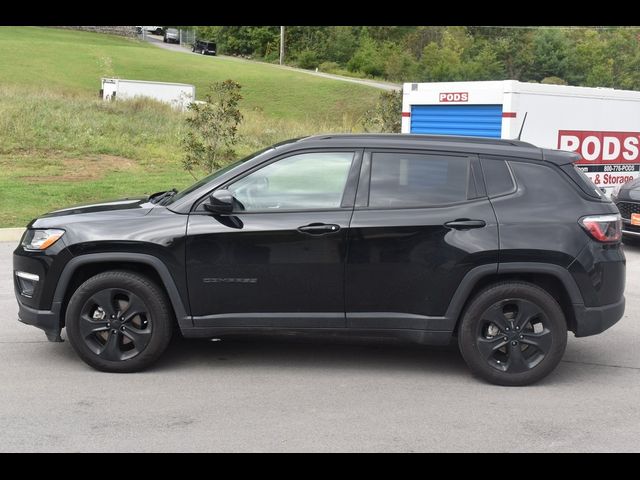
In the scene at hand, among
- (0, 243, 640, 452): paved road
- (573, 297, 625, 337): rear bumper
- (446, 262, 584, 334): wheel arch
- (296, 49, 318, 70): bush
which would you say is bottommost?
(0, 243, 640, 452): paved road

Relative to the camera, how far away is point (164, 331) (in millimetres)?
5816

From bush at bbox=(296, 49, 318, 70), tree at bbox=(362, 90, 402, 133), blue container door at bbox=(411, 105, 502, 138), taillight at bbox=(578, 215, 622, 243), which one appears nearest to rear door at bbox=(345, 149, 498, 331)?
taillight at bbox=(578, 215, 622, 243)

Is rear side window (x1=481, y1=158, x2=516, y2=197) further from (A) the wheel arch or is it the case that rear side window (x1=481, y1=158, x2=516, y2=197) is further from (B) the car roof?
(A) the wheel arch

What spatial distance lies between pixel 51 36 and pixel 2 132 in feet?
214

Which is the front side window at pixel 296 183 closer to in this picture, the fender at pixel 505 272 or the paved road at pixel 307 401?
the fender at pixel 505 272

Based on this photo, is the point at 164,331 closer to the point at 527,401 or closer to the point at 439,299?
the point at 439,299

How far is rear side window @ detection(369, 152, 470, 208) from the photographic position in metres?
5.81

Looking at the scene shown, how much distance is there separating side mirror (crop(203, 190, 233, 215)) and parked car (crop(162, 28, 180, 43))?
314 feet

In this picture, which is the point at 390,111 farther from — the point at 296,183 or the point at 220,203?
the point at 220,203

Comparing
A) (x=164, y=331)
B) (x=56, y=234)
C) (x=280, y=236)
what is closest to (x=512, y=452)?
(x=280, y=236)

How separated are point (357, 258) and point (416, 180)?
715 mm

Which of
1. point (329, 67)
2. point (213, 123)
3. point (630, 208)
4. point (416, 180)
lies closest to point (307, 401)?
point (416, 180)

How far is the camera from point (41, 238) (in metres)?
5.92
